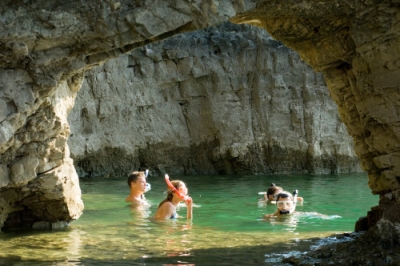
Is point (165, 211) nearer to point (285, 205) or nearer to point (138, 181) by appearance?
point (285, 205)

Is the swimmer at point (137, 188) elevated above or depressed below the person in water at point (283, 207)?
above

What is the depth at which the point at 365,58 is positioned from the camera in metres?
8.17

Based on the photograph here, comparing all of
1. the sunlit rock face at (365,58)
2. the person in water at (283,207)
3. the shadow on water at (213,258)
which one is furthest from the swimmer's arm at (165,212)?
the sunlit rock face at (365,58)

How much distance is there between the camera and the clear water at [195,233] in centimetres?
786

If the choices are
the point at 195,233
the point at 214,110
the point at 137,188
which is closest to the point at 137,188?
the point at 137,188

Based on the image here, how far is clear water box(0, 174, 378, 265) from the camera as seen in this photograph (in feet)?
25.8

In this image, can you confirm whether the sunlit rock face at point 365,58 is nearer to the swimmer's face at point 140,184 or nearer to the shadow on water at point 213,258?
the shadow on water at point 213,258

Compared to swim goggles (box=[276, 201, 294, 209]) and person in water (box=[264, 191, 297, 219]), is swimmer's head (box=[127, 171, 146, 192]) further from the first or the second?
swim goggles (box=[276, 201, 294, 209])

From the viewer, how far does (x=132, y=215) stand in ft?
39.4

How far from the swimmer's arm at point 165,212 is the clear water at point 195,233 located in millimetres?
208

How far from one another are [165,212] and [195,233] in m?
1.42

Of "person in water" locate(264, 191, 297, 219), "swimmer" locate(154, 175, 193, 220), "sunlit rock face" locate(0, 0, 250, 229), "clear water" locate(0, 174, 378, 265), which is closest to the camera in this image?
"sunlit rock face" locate(0, 0, 250, 229)

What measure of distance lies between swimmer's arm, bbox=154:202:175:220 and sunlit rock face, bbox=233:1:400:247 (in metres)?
3.59

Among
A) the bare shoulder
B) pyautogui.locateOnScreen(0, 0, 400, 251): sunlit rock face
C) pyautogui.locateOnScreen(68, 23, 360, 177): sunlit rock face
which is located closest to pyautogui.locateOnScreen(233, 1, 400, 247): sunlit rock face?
pyautogui.locateOnScreen(0, 0, 400, 251): sunlit rock face
